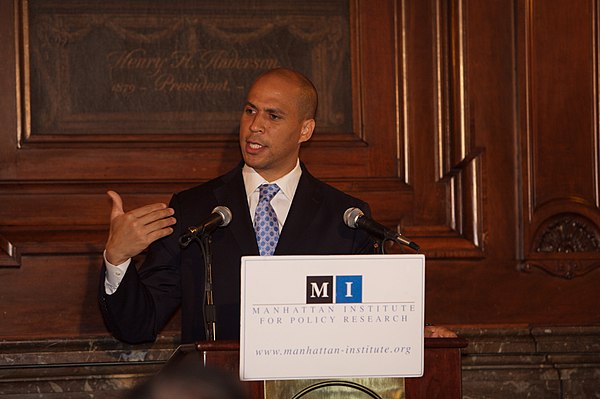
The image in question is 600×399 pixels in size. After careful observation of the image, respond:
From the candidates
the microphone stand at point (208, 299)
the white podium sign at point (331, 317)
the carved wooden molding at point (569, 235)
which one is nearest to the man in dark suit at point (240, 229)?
the microphone stand at point (208, 299)

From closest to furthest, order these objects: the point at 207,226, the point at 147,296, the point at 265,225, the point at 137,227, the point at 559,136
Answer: the point at 207,226 < the point at 137,227 < the point at 147,296 < the point at 265,225 < the point at 559,136

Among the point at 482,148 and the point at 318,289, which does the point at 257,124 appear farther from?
the point at 318,289

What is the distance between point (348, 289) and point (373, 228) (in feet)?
1.29

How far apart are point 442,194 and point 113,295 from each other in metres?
1.59

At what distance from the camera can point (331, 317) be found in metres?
2.18

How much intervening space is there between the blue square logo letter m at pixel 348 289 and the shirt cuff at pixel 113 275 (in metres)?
1.05

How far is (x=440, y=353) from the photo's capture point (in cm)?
233

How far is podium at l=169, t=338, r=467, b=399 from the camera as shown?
7.27ft

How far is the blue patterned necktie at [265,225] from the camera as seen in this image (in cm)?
325

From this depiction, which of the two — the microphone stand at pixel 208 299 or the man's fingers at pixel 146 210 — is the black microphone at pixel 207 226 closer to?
the microphone stand at pixel 208 299

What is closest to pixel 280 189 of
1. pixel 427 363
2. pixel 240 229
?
pixel 240 229

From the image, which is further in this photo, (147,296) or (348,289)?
(147,296)

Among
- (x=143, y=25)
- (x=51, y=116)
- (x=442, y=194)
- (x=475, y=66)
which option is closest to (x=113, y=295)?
(x=51, y=116)

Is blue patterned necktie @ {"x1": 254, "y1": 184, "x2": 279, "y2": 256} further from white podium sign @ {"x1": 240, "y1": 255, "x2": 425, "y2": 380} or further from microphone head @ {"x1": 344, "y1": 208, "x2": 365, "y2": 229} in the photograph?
white podium sign @ {"x1": 240, "y1": 255, "x2": 425, "y2": 380}
